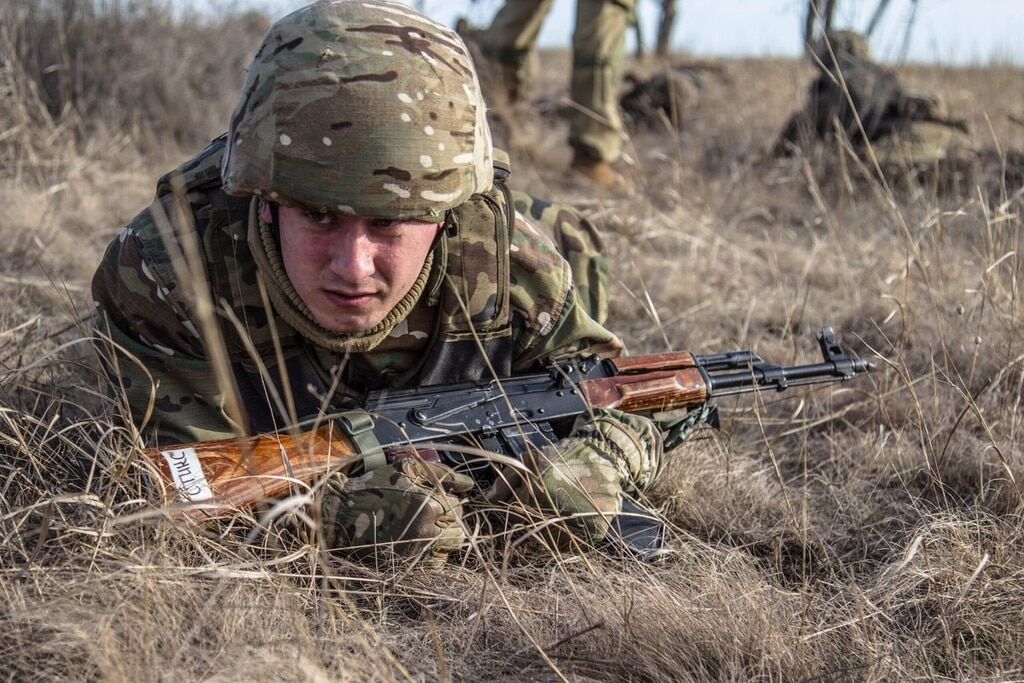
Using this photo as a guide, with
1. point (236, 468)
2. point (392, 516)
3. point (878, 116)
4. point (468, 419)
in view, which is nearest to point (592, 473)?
point (468, 419)

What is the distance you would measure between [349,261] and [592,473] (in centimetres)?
82

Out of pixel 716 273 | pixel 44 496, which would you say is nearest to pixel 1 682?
pixel 44 496

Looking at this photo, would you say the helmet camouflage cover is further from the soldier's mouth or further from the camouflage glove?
the camouflage glove

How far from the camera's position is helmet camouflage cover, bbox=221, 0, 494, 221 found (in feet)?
7.35

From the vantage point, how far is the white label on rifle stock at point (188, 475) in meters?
2.13

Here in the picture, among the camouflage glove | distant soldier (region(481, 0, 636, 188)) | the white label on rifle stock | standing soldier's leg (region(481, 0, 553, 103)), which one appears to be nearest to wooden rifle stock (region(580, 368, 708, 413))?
the camouflage glove

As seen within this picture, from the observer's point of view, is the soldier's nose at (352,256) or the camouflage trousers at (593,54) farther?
the camouflage trousers at (593,54)

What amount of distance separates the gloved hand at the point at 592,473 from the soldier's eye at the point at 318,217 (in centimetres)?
73

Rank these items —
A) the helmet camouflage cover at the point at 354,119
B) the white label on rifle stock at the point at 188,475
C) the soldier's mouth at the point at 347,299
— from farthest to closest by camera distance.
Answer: the soldier's mouth at the point at 347,299 → the helmet camouflage cover at the point at 354,119 → the white label on rifle stock at the point at 188,475

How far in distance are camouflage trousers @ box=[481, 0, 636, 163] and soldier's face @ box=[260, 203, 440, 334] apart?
4182 millimetres

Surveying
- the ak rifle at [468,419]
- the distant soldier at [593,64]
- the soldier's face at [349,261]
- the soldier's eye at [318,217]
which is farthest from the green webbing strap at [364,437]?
the distant soldier at [593,64]

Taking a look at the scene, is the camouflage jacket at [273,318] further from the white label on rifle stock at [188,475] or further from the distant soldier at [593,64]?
the distant soldier at [593,64]

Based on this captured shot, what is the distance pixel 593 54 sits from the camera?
655 centimetres

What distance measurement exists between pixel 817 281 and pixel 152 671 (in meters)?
3.88
